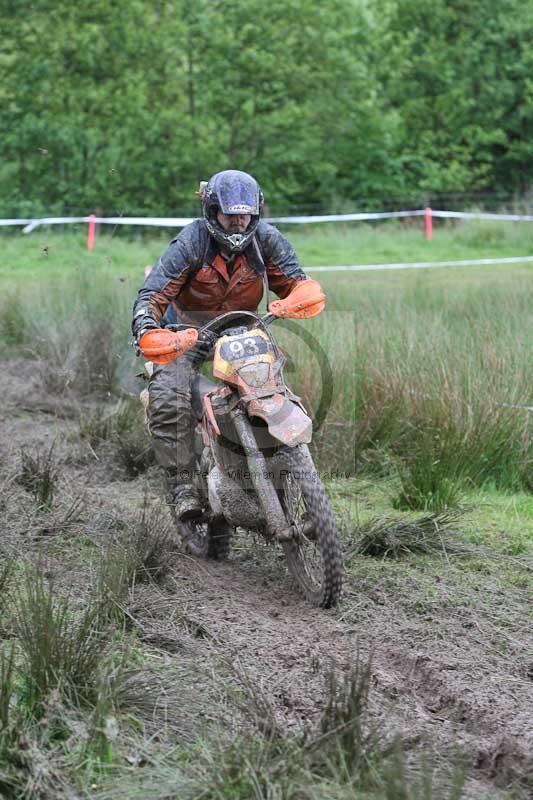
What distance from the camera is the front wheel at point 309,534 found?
17.1 ft

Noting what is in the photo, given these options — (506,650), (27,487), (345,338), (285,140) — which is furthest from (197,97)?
(506,650)

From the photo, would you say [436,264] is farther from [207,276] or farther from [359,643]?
→ [359,643]

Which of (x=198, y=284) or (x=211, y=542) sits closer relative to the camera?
(x=198, y=284)

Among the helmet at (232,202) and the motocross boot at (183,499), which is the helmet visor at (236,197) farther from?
the motocross boot at (183,499)

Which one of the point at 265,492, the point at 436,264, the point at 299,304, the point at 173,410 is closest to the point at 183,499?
the point at 173,410

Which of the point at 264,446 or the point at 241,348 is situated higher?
the point at 241,348

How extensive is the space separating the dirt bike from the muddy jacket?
24cm

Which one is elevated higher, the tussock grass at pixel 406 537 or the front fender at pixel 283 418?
the front fender at pixel 283 418

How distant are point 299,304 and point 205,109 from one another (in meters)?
24.5

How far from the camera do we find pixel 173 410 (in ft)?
20.3

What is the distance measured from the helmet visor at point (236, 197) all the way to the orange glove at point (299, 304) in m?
0.44

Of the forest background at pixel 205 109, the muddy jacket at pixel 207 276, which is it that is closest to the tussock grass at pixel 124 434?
the muddy jacket at pixel 207 276

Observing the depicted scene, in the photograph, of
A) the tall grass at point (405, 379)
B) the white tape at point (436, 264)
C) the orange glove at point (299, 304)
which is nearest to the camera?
the orange glove at point (299, 304)

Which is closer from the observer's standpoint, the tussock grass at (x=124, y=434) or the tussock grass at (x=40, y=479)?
the tussock grass at (x=40, y=479)
